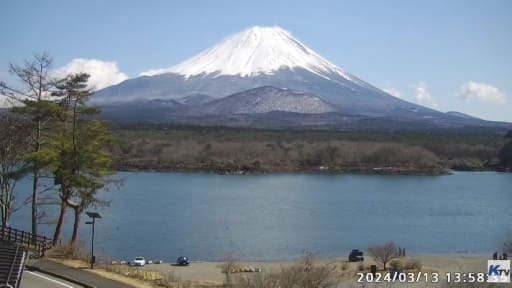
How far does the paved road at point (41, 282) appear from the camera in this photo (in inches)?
479

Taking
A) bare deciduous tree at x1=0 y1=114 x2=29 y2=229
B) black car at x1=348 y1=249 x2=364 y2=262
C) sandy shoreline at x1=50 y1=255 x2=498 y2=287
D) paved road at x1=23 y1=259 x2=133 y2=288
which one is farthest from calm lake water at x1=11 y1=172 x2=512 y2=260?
paved road at x1=23 y1=259 x2=133 y2=288

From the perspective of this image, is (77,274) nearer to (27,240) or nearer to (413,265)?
(27,240)

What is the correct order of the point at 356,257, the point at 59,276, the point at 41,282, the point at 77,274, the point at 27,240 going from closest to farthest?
the point at 41,282 → the point at 59,276 → the point at 77,274 → the point at 27,240 → the point at 356,257

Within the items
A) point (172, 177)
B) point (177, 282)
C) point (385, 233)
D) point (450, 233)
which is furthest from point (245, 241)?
point (172, 177)

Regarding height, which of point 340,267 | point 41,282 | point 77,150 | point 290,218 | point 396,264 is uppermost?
point 77,150

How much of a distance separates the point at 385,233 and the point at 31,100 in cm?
1853

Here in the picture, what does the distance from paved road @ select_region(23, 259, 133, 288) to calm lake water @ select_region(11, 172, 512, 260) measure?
9835 mm

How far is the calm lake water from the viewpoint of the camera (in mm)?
26922

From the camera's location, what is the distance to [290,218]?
34875 mm

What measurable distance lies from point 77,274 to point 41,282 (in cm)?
96

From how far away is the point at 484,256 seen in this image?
25.3m

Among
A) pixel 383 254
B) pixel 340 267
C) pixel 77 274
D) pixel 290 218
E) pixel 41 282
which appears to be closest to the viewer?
pixel 41 282

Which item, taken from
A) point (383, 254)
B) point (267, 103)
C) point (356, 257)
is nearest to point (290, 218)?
point (356, 257)

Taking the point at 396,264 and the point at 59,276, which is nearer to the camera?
the point at 59,276
